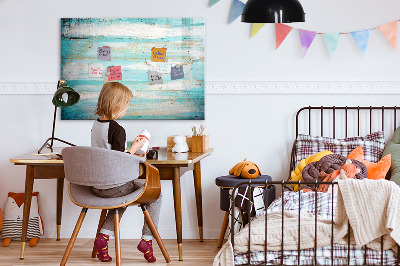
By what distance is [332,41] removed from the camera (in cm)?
421

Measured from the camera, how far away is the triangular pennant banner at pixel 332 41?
13.8 feet

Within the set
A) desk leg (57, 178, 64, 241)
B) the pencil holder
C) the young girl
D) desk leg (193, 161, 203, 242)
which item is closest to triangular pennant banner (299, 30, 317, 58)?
the pencil holder

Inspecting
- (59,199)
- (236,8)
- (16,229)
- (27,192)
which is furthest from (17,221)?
(236,8)

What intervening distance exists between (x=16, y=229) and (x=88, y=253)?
2.14 ft

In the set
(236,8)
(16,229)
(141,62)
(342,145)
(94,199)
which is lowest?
(16,229)

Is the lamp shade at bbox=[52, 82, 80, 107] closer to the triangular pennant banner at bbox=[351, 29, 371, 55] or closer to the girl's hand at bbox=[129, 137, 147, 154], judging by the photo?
the girl's hand at bbox=[129, 137, 147, 154]

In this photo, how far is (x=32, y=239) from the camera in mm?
4117

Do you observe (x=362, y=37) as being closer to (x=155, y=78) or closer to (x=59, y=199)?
(x=155, y=78)

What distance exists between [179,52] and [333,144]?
1259 millimetres

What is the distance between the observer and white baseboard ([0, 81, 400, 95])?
4230 mm

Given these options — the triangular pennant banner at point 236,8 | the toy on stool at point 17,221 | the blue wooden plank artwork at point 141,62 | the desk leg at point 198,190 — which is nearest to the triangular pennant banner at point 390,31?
the triangular pennant banner at point 236,8

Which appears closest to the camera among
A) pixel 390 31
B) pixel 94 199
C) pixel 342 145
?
pixel 94 199

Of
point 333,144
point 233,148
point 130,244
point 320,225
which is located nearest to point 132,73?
point 233,148

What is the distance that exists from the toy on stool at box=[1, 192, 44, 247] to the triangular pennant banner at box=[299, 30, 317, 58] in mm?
2207
